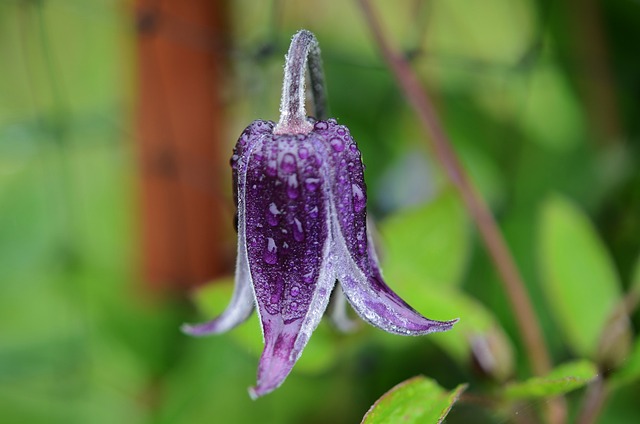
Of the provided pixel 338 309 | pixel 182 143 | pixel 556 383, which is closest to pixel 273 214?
pixel 338 309

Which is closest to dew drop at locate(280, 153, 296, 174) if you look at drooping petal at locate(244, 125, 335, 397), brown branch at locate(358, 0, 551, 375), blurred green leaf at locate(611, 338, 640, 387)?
drooping petal at locate(244, 125, 335, 397)

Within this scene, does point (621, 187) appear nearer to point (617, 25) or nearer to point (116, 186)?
point (617, 25)

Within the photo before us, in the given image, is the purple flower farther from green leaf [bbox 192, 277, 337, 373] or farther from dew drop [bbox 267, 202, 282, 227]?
green leaf [bbox 192, 277, 337, 373]

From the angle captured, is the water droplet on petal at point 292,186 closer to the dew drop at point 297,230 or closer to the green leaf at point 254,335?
the dew drop at point 297,230

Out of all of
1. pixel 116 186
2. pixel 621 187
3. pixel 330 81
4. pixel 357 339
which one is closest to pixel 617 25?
pixel 621 187

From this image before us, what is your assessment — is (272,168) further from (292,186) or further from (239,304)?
(239,304)

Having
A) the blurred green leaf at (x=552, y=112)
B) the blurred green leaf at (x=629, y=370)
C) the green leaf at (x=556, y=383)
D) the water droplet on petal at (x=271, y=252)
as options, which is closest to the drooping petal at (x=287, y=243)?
the water droplet on petal at (x=271, y=252)
